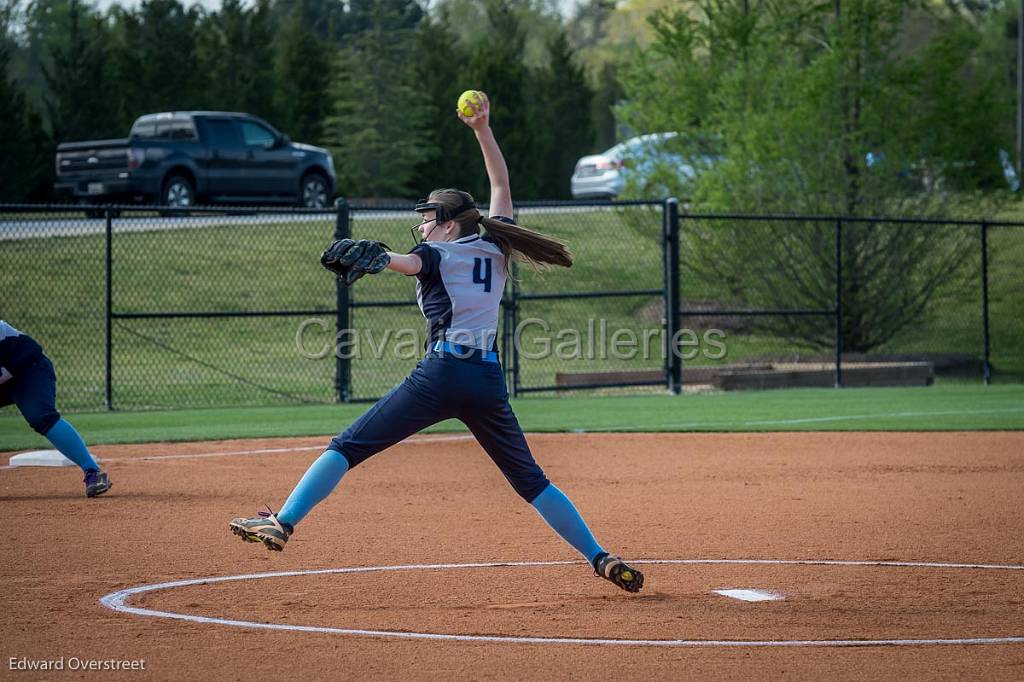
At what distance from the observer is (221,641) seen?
5773 millimetres

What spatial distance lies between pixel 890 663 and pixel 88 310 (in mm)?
20574

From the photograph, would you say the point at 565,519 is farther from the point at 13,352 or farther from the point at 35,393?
the point at 13,352

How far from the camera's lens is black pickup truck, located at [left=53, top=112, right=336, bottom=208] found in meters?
25.6

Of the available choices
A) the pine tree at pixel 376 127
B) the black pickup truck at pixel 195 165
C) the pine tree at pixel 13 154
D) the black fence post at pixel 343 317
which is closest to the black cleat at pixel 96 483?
the black fence post at pixel 343 317

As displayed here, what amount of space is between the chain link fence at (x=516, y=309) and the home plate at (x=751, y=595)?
445 inches

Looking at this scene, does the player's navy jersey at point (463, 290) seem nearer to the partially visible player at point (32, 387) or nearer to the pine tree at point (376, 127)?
the partially visible player at point (32, 387)

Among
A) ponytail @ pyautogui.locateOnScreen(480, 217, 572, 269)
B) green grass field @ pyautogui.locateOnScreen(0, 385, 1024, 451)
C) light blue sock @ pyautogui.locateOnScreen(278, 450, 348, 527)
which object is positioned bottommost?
green grass field @ pyautogui.locateOnScreen(0, 385, 1024, 451)

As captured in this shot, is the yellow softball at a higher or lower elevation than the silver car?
lower

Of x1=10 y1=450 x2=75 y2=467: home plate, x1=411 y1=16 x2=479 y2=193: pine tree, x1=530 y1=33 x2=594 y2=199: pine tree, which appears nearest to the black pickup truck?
x1=411 y1=16 x2=479 y2=193: pine tree

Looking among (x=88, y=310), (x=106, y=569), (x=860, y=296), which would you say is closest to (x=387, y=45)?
(x=88, y=310)

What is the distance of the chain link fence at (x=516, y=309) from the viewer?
20.3 metres

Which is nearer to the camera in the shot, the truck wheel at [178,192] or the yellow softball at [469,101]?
the yellow softball at [469,101]

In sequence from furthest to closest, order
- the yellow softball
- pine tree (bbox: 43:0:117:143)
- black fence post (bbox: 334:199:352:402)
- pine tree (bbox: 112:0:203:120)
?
pine tree (bbox: 112:0:203:120) → pine tree (bbox: 43:0:117:143) → black fence post (bbox: 334:199:352:402) → the yellow softball

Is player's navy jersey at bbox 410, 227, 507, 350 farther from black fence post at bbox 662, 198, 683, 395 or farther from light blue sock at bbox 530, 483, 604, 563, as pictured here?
black fence post at bbox 662, 198, 683, 395
